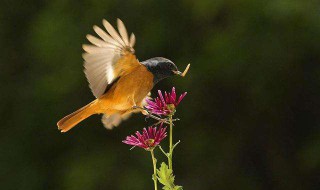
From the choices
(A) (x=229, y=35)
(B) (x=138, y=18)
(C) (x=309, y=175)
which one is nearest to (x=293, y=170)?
(C) (x=309, y=175)

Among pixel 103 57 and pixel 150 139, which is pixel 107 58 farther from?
pixel 150 139

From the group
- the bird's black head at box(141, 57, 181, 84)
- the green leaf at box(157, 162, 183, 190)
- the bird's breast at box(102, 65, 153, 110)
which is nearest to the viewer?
the green leaf at box(157, 162, 183, 190)

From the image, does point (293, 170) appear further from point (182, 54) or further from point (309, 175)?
point (182, 54)

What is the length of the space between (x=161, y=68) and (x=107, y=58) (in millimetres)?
167

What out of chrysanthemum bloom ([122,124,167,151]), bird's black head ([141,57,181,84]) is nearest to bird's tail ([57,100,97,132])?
bird's black head ([141,57,181,84])

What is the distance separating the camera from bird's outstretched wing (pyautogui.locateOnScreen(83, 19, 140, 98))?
155 centimetres

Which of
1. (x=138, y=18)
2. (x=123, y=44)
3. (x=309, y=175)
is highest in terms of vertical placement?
(x=123, y=44)

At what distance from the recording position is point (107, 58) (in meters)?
1.62

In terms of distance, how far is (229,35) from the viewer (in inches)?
135

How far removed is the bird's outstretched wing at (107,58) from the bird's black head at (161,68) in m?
0.07

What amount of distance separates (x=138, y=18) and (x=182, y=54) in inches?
12.1

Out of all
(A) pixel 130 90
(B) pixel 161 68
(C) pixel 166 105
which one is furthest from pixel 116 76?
(C) pixel 166 105

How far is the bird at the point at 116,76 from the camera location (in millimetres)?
1554

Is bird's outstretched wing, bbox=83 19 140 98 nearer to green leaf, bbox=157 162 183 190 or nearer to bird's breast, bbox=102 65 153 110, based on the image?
bird's breast, bbox=102 65 153 110
